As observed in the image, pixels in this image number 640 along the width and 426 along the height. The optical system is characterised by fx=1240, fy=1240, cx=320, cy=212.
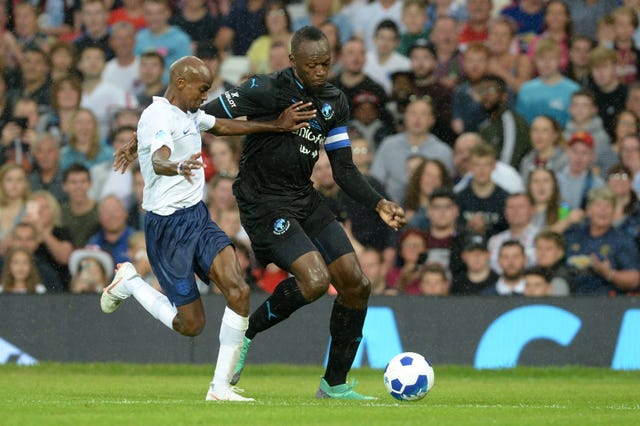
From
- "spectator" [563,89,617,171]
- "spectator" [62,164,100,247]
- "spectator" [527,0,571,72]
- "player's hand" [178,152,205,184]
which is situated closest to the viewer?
"player's hand" [178,152,205,184]

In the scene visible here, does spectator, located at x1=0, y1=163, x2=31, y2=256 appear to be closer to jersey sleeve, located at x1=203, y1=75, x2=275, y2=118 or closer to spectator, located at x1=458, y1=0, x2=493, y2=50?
spectator, located at x1=458, y1=0, x2=493, y2=50

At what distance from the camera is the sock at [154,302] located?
29.9ft

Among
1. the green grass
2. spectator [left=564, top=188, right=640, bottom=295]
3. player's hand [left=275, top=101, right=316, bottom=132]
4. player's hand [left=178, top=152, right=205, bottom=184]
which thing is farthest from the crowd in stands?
player's hand [left=178, top=152, right=205, bottom=184]

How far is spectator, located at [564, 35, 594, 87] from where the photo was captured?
49.4 feet

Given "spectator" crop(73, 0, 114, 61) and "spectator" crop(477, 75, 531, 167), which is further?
"spectator" crop(73, 0, 114, 61)

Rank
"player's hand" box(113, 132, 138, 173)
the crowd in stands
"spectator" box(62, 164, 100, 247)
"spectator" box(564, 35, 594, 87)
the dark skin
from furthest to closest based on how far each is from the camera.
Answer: "spectator" box(564, 35, 594, 87)
"spectator" box(62, 164, 100, 247)
the crowd in stands
"player's hand" box(113, 132, 138, 173)
the dark skin

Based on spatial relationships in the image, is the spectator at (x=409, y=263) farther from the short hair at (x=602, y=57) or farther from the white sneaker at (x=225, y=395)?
the white sneaker at (x=225, y=395)

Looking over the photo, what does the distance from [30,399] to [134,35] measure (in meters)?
8.82

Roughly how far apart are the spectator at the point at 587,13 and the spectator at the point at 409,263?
376cm

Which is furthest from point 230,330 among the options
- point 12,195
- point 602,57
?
point 602,57

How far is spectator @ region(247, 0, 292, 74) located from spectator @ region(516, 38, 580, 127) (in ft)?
10.7

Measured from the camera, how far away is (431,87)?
50.0ft

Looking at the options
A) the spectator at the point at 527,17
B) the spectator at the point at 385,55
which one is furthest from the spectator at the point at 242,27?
the spectator at the point at 527,17

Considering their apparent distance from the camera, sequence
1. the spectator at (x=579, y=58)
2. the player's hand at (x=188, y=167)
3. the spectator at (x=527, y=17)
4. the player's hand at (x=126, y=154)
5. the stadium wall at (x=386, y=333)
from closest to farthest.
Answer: the player's hand at (x=188, y=167) < the player's hand at (x=126, y=154) < the stadium wall at (x=386, y=333) < the spectator at (x=579, y=58) < the spectator at (x=527, y=17)
